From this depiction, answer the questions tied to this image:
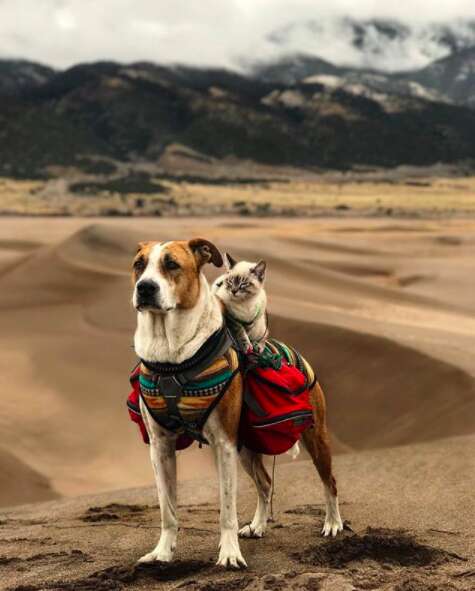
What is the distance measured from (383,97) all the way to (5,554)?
198699 millimetres

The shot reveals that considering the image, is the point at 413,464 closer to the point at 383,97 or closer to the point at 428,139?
the point at 428,139

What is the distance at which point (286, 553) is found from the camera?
5.26 m

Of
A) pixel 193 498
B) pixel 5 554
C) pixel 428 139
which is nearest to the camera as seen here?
pixel 5 554

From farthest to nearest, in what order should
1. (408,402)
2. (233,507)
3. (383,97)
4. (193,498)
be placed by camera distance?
(383,97)
(408,402)
(193,498)
(233,507)

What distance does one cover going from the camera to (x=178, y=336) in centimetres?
479

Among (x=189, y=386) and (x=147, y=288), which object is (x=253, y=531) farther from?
(x=147, y=288)

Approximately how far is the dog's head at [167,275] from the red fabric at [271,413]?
796 mm

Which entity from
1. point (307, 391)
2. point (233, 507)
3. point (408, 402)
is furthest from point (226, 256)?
point (408, 402)

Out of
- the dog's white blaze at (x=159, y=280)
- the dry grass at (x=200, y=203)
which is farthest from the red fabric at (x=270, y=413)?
the dry grass at (x=200, y=203)

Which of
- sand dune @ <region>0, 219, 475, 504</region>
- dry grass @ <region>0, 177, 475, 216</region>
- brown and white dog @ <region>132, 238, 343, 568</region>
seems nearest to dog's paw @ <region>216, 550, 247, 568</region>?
brown and white dog @ <region>132, 238, 343, 568</region>

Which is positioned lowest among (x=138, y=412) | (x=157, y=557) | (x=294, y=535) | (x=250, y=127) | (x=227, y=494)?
(x=294, y=535)

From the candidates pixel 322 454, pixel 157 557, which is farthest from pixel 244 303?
pixel 157 557

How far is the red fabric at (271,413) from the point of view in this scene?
5215mm

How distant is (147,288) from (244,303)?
3.44 ft
